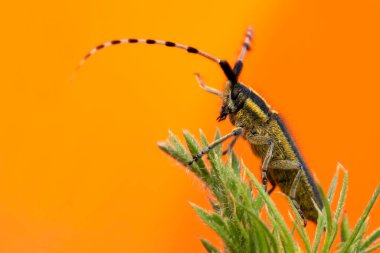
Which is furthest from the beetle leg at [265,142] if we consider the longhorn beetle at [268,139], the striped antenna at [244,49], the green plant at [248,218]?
the green plant at [248,218]

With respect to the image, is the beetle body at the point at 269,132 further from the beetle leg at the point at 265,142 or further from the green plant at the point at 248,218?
the green plant at the point at 248,218

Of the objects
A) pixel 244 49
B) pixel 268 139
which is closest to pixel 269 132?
pixel 268 139

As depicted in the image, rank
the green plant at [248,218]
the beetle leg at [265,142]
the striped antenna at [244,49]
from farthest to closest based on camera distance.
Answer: the beetle leg at [265,142] → the striped antenna at [244,49] → the green plant at [248,218]

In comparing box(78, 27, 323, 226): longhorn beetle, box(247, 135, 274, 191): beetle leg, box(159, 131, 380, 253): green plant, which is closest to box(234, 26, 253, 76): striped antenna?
box(78, 27, 323, 226): longhorn beetle

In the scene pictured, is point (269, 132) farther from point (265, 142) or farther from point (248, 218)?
point (248, 218)

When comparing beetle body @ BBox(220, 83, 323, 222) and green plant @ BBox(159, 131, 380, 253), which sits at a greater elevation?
beetle body @ BBox(220, 83, 323, 222)

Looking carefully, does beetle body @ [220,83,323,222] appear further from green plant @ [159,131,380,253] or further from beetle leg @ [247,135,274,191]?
green plant @ [159,131,380,253]
